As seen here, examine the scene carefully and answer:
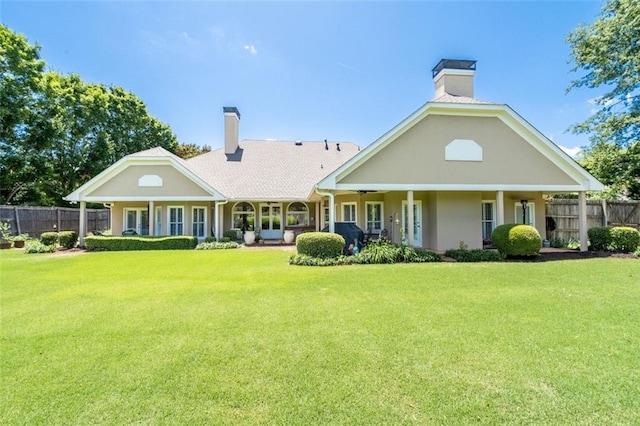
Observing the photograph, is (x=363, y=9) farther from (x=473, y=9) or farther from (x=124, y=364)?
(x=124, y=364)

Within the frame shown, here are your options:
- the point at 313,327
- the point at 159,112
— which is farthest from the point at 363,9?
the point at 159,112

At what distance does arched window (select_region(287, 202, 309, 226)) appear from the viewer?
20234mm

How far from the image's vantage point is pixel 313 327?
4723 millimetres

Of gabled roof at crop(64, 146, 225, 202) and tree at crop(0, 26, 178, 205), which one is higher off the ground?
tree at crop(0, 26, 178, 205)

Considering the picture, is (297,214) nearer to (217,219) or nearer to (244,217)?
(244,217)

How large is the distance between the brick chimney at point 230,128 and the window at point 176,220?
6324mm

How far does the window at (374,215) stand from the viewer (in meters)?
15.5

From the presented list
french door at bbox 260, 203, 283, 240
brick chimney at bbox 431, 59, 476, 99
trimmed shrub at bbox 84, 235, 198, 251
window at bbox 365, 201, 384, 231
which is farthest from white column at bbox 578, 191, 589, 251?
trimmed shrub at bbox 84, 235, 198, 251

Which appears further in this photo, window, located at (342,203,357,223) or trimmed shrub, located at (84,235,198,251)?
window, located at (342,203,357,223)

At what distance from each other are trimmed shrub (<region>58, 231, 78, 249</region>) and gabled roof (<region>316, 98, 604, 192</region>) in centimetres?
1334

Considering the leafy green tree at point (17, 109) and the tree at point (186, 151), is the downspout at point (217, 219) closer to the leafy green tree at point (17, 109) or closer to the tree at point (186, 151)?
the leafy green tree at point (17, 109)

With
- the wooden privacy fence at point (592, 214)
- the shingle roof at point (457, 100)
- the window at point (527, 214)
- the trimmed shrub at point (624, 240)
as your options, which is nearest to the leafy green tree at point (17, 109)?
the shingle roof at point (457, 100)

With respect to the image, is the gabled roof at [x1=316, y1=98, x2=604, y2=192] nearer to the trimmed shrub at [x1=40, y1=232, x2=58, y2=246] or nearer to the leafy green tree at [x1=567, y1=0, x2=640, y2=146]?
the leafy green tree at [x1=567, y1=0, x2=640, y2=146]

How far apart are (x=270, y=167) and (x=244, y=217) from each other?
4.00 meters
